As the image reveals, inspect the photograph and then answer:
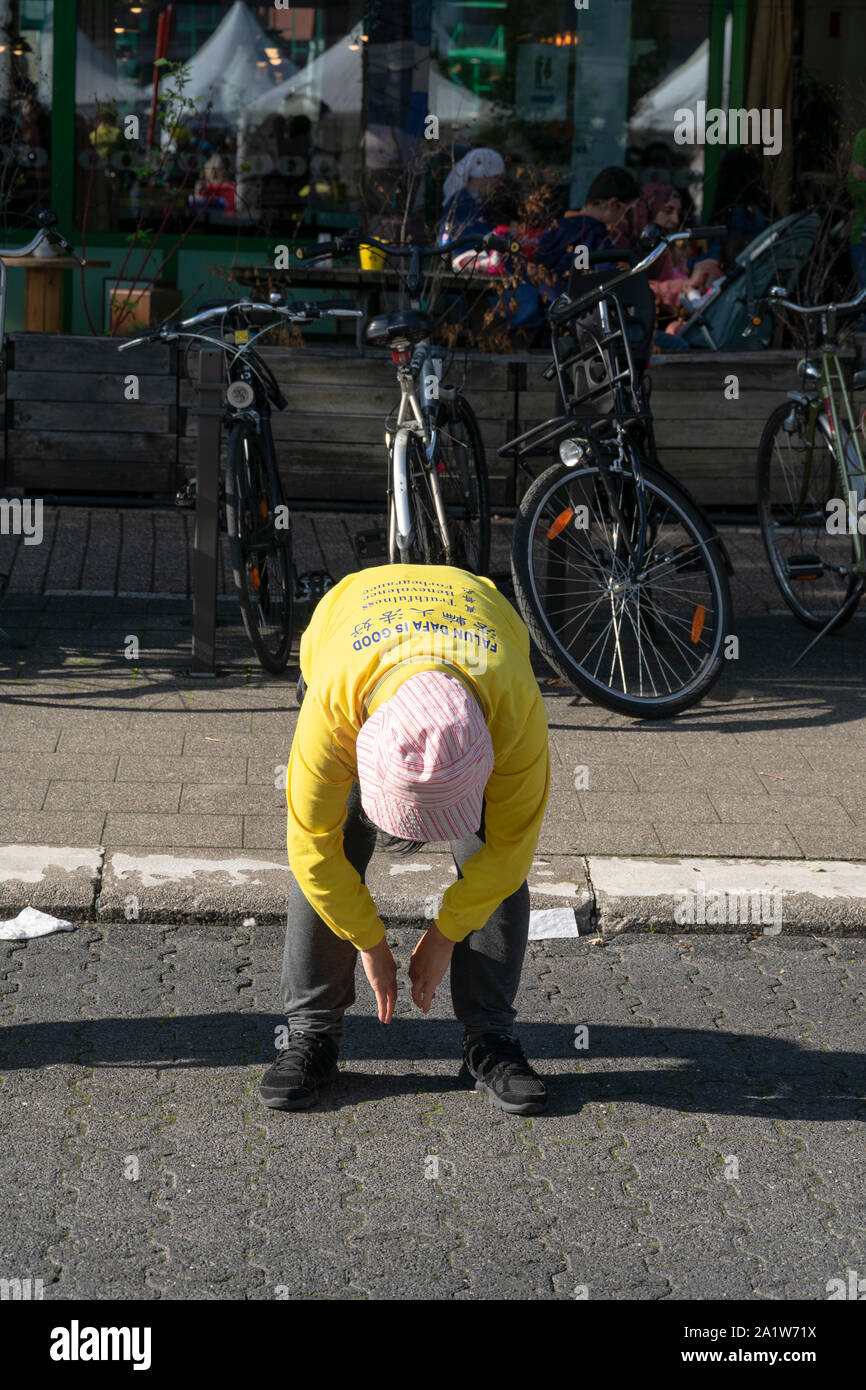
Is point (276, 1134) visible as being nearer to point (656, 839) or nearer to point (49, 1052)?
point (49, 1052)

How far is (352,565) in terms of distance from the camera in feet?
27.6

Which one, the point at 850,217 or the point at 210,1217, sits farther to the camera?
the point at 850,217

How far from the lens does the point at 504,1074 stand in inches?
154

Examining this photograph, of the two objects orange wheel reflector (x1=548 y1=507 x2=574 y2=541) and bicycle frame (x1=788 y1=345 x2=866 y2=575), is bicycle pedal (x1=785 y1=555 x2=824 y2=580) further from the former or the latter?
orange wheel reflector (x1=548 y1=507 x2=574 y2=541)

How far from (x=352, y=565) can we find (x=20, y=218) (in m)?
6.27

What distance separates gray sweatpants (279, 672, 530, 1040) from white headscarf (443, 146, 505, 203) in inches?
359

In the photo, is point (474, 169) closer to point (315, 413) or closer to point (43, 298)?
point (43, 298)

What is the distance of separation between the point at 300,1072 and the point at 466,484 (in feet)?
12.5

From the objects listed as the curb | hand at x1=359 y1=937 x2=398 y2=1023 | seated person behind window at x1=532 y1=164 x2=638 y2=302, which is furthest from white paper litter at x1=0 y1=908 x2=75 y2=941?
seated person behind window at x1=532 y1=164 x2=638 y2=302

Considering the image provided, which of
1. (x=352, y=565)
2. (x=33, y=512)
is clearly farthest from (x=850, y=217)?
(x=33, y=512)

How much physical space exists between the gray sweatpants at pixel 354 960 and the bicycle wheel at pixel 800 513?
160 inches

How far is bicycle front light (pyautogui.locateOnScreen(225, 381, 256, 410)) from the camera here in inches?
262

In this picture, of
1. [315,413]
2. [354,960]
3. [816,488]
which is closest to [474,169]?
[315,413]
